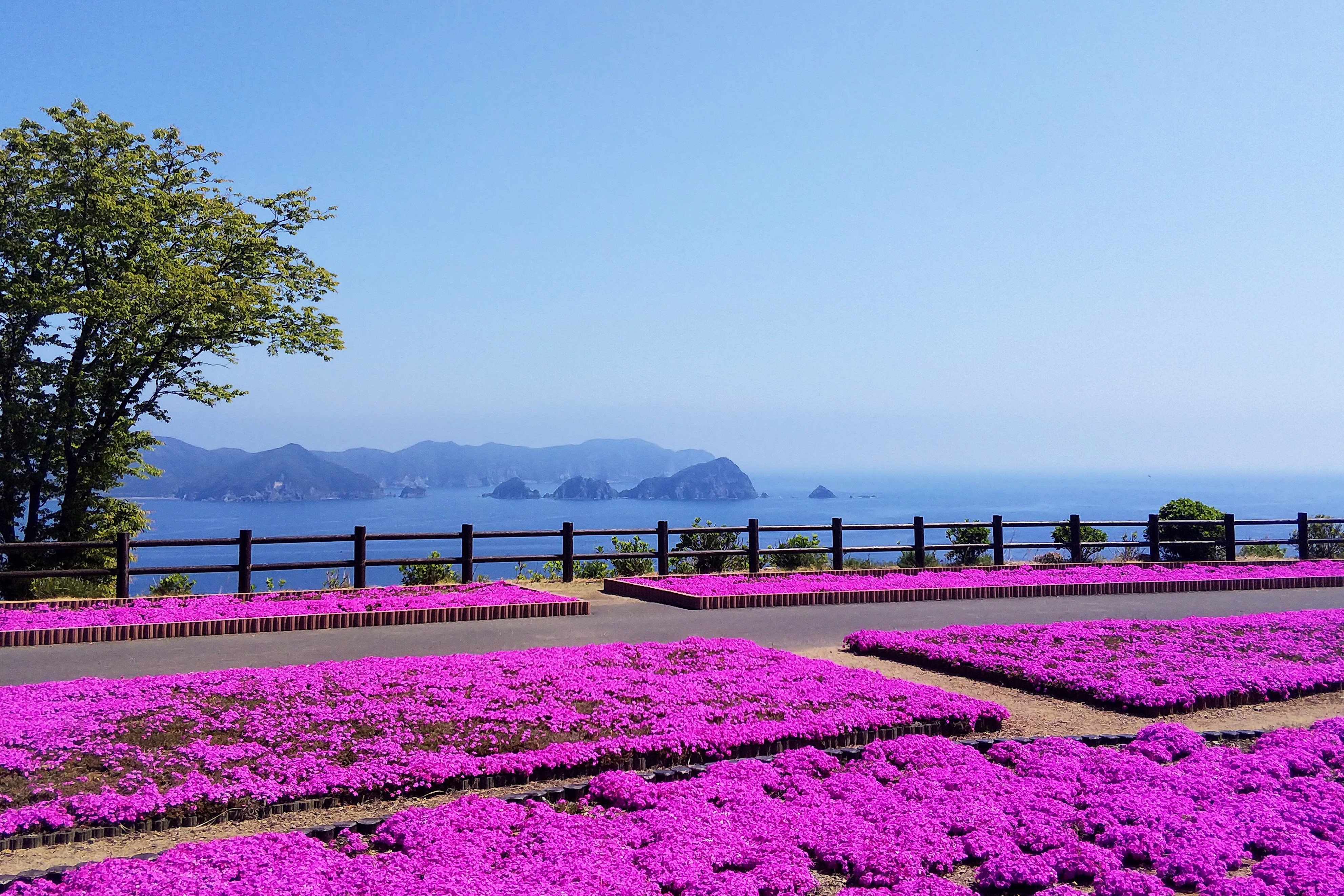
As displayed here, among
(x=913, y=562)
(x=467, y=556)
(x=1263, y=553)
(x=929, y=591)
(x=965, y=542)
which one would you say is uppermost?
(x=467, y=556)

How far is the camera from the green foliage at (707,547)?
21125 millimetres

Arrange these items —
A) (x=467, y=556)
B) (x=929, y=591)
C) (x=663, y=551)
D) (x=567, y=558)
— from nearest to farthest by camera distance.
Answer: (x=929, y=591)
(x=467, y=556)
(x=567, y=558)
(x=663, y=551)

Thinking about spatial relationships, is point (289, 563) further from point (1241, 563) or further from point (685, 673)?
point (1241, 563)

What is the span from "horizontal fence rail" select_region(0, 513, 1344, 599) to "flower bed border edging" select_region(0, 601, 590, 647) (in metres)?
1.86

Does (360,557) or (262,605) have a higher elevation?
(360,557)

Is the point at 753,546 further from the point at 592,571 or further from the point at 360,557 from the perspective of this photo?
the point at 360,557

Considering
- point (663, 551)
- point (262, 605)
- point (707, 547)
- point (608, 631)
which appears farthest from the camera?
point (707, 547)

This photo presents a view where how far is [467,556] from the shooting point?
55.8ft

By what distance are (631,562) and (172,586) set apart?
9.21 metres

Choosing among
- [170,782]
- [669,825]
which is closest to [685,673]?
[669,825]

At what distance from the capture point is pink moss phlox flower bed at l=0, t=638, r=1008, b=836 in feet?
18.9

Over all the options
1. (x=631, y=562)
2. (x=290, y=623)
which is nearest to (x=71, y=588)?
(x=290, y=623)

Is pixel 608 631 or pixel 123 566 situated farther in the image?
pixel 123 566

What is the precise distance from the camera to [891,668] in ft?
32.7
